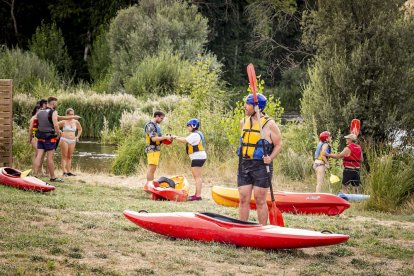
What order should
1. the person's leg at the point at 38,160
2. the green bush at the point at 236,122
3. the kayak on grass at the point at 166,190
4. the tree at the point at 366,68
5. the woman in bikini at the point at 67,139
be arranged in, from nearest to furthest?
1. the kayak on grass at the point at 166,190
2. the person's leg at the point at 38,160
3. the woman in bikini at the point at 67,139
4. the tree at the point at 366,68
5. the green bush at the point at 236,122

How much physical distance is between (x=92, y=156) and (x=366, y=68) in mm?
9118

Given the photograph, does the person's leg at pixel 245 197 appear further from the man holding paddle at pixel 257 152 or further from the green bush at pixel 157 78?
the green bush at pixel 157 78

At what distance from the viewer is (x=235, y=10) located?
164 ft

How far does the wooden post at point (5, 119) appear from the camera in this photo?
16766 mm

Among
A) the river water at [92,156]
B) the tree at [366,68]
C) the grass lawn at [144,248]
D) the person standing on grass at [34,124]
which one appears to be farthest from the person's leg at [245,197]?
the river water at [92,156]

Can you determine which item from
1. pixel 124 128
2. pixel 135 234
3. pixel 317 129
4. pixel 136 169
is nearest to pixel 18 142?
pixel 136 169

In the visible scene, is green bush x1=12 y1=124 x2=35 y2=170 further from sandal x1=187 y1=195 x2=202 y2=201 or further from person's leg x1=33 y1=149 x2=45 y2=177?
sandal x1=187 y1=195 x2=202 y2=201

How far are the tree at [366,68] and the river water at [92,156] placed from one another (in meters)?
5.81

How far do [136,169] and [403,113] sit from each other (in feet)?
20.2

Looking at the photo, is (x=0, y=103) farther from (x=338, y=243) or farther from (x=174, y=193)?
(x=338, y=243)

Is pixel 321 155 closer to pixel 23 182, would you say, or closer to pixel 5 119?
pixel 23 182

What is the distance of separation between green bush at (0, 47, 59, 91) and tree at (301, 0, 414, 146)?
15.9 m

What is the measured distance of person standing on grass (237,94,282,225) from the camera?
9.80 metres

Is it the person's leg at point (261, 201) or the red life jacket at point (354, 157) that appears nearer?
the person's leg at point (261, 201)
